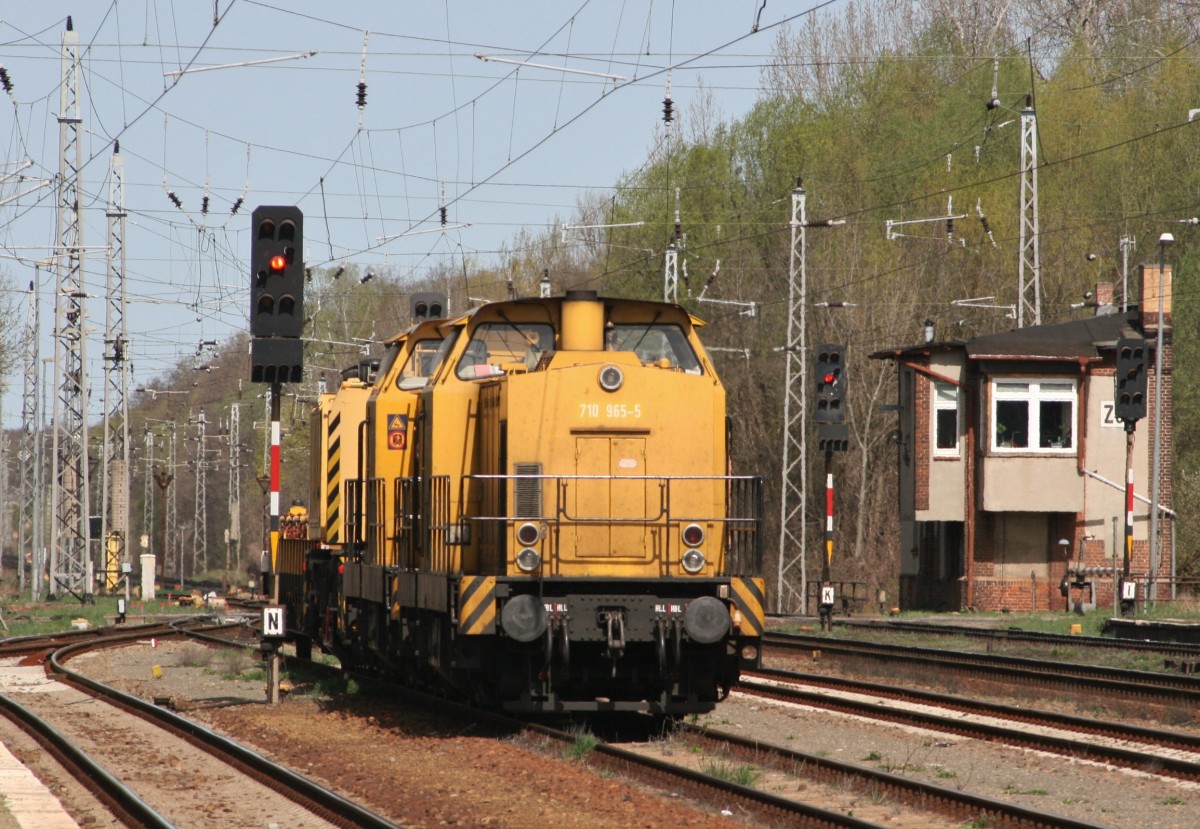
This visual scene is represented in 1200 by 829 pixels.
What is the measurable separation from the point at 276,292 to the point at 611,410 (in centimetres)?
503

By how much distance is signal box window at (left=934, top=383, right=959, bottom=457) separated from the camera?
135 ft

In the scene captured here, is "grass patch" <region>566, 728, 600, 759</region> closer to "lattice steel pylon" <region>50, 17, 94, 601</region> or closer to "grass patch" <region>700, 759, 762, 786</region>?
"grass patch" <region>700, 759, 762, 786</region>

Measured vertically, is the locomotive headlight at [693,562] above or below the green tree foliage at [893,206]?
below

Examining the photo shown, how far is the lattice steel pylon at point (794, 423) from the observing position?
123 ft

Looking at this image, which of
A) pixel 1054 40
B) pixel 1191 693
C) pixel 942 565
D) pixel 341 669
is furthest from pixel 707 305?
pixel 1191 693

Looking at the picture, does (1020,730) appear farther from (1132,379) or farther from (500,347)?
(1132,379)

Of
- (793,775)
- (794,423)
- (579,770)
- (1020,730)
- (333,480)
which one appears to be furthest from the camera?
(794,423)

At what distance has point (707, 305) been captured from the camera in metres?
58.1

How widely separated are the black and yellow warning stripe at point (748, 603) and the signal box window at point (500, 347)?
2755mm

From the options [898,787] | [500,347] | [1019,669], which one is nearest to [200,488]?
[1019,669]

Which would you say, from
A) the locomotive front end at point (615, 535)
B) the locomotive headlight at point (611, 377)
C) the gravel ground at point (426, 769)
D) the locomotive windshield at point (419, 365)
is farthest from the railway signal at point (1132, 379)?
the locomotive headlight at point (611, 377)

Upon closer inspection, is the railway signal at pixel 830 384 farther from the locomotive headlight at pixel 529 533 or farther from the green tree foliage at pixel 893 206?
the green tree foliage at pixel 893 206

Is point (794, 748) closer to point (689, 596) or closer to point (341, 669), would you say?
point (689, 596)

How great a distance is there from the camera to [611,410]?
13227mm
